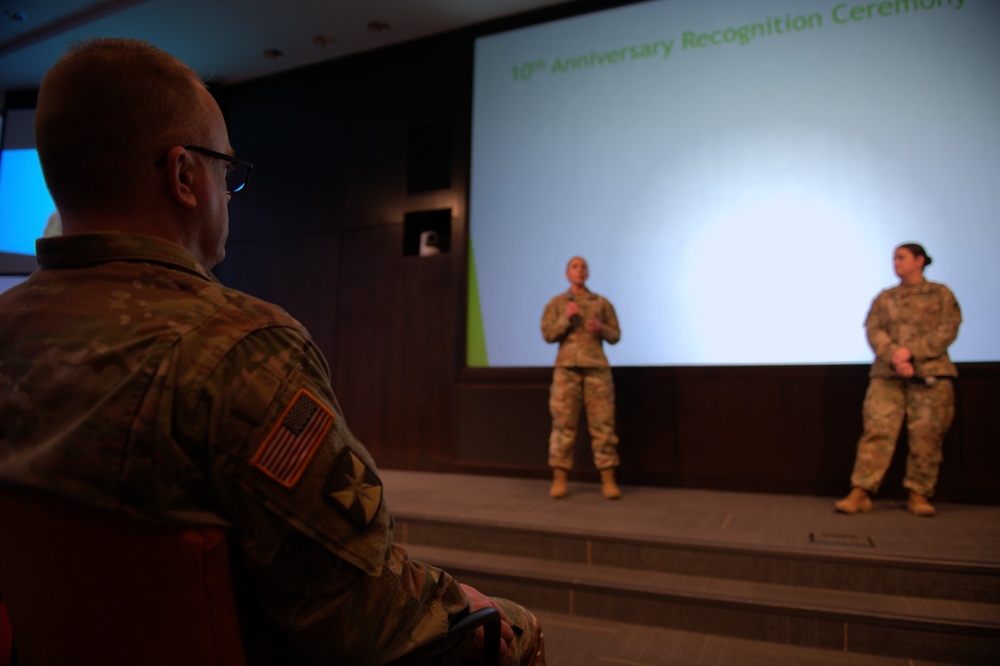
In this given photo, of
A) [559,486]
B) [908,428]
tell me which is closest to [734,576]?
[559,486]

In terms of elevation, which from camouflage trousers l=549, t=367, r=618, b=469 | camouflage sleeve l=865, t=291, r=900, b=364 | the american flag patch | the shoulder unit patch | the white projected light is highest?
the white projected light

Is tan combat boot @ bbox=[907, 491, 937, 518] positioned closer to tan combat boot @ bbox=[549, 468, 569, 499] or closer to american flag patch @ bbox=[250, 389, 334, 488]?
tan combat boot @ bbox=[549, 468, 569, 499]

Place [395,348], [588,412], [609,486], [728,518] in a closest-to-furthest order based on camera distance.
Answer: [728,518] < [609,486] < [588,412] < [395,348]

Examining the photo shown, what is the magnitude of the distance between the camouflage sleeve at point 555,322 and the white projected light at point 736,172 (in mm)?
634

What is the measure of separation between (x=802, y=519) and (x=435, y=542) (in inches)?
74.7

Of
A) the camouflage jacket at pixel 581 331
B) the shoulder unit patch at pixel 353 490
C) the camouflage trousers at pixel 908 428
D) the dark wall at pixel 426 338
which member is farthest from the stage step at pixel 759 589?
the shoulder unit patch at pixel 353 490

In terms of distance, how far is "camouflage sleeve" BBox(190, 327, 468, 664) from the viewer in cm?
66

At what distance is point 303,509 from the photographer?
0.67 metres

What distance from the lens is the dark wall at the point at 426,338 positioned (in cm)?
416

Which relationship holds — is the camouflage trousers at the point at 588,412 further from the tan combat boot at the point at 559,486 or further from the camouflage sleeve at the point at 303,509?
the camouflage sleeve at the point at 303,509

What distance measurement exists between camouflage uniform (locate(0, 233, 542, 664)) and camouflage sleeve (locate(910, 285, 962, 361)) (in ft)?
11.8

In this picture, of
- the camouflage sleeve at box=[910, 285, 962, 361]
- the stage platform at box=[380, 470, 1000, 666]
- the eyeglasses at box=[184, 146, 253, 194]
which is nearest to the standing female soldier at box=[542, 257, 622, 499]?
the stage platform at box=[380, 470, 1000, 666]

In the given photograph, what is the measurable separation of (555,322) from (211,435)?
364 centimetres

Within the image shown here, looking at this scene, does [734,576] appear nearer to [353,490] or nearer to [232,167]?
[353,490]
